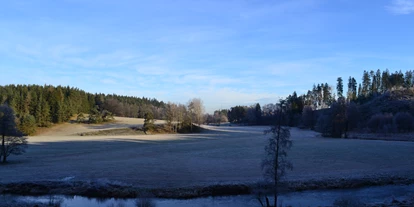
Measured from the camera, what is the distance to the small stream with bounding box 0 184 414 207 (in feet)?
72.8

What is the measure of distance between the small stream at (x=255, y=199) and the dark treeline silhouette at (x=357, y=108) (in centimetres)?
598

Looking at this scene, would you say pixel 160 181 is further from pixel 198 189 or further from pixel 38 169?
pixel 38 169

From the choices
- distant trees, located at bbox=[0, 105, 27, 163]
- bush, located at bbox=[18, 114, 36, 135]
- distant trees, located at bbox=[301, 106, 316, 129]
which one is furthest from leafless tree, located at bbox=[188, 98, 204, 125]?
distant trees, located at bbox=[0, 105, 27, 163]

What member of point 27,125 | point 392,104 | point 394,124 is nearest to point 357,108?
point 394,124

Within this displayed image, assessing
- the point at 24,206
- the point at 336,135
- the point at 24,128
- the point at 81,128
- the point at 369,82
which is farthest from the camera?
the point at 369,82

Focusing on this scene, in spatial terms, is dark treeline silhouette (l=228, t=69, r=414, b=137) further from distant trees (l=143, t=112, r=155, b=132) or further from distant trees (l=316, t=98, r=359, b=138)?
distant trees (l=143, t=112, r=155, b=132)

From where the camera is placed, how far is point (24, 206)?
795 inches

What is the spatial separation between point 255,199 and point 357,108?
88.3 meters

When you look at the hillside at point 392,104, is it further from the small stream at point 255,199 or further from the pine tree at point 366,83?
the small stream at point 255,199

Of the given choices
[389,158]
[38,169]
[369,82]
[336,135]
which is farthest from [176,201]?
[369,82]

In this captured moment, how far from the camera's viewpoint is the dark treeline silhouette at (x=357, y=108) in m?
87.9

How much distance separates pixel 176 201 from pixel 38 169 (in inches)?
790

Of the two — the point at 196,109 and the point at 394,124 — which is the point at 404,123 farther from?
the point at 196,109

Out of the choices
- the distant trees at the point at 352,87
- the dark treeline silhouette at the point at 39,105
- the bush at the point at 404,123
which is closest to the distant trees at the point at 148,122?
the dark treeline silhouette at the point at 39,105
